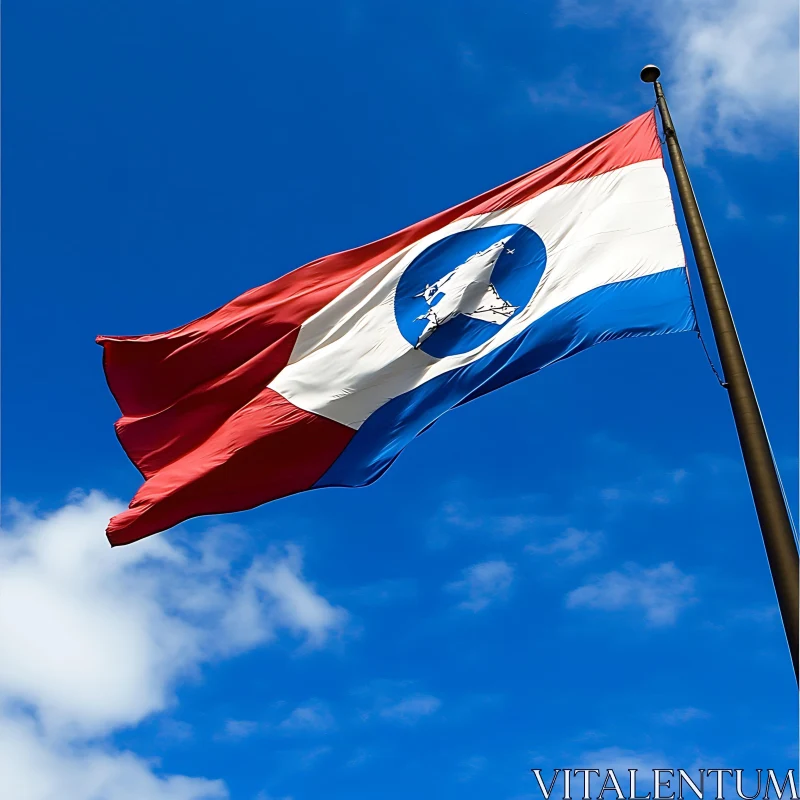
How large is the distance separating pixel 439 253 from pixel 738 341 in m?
5.51

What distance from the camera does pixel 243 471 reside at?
12367 millimetres

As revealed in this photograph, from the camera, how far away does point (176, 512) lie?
39.9ft

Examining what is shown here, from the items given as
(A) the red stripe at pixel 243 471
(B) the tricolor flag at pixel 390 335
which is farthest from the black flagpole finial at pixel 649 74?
(A) the red stripe at pixel 243 471

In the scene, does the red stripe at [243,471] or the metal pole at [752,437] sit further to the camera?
the red stripe at [243,471]

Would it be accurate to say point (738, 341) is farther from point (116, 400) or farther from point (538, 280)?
point (116, 400)

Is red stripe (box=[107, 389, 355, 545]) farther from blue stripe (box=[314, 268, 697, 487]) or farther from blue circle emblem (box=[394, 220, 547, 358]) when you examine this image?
blue circle emblem (box=[394, 220, 547, 358])

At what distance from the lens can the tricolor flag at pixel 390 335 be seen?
37.7 ft

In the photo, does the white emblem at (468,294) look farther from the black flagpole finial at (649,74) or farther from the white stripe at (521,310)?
the black flagpole finial at (649,74)

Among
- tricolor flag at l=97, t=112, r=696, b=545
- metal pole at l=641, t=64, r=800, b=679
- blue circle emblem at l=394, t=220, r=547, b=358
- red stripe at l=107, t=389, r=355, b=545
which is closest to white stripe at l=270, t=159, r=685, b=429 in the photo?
tricolor flag at l=97, t=112, r=696, b=545

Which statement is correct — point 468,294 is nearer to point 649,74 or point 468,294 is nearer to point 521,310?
point 521,310

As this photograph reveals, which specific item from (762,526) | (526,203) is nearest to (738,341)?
(762,526)

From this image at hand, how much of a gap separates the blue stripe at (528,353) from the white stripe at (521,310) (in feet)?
0.55


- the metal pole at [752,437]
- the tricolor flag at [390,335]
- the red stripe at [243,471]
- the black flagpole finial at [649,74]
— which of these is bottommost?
the metal pole at [752,437]

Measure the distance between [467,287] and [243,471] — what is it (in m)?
3.93
